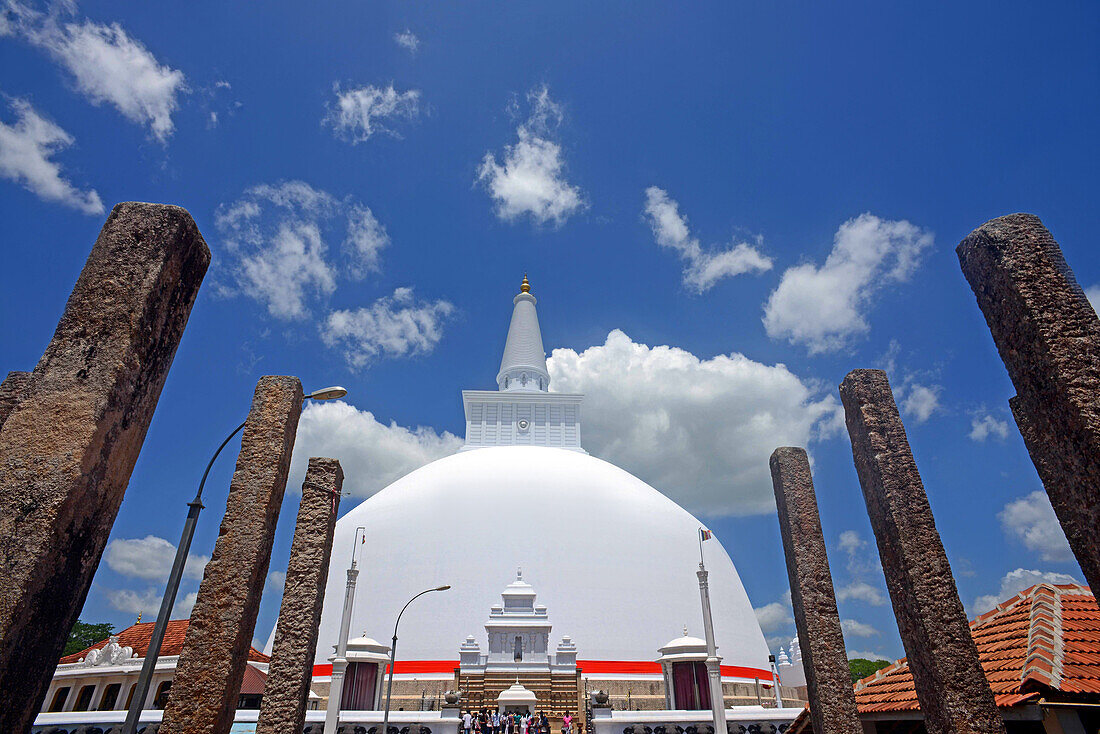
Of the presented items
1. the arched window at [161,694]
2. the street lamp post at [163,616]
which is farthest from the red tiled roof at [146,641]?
the street lamp post at [163,616]

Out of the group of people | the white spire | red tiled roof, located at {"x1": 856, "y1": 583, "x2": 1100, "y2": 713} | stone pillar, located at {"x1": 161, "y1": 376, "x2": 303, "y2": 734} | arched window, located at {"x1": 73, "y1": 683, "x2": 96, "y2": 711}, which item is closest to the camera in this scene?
stone pillar, located at {"x1": 161, "y1": 376, "x2": 303, "y2": 734}

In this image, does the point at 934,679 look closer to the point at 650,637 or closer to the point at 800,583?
the point at 800,583

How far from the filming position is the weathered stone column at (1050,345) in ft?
12.4

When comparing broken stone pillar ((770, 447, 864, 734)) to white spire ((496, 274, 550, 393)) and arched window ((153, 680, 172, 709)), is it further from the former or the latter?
white spire ((496, 274, 550, 393))

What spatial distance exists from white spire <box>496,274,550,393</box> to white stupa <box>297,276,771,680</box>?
23.7 ft

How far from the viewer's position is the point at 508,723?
18250 millimetres

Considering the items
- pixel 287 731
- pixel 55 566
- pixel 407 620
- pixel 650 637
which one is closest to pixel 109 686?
pixel 407 620

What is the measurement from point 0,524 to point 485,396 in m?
36.2

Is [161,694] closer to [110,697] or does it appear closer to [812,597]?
[110,697]

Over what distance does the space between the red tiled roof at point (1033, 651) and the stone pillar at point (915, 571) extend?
79 centimetres

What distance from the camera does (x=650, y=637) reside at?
25531 mm

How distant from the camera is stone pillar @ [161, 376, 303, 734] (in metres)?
5.56

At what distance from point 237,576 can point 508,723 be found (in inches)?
586

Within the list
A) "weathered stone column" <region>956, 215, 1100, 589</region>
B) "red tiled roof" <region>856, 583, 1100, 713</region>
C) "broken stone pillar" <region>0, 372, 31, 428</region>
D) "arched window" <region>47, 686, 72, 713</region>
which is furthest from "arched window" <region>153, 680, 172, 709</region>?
"weathered stone column" <region>956, 215, 1100, 589</region>
